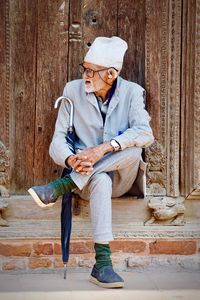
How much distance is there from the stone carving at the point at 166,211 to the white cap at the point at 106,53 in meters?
0.93

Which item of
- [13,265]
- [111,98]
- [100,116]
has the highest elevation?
[111,98]

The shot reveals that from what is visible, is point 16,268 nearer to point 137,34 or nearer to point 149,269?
point 149,269

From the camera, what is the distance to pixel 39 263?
17.9ft

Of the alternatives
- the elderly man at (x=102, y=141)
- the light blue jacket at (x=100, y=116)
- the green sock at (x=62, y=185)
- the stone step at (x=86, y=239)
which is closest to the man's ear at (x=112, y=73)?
the elderly man at (x=102, y=141)

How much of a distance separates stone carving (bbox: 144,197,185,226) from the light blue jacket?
0.51 metres

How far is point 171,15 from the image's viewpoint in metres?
5.59

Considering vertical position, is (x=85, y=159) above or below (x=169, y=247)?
above

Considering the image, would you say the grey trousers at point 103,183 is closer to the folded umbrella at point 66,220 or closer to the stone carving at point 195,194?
the folded umbrella at point 66,220

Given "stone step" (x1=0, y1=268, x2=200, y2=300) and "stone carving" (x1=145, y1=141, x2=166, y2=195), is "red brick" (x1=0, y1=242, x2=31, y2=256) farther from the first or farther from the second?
"stone carving" (x1=145, y1=141, x2=166, y2=195)

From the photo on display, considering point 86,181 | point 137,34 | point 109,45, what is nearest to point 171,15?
point 137,34

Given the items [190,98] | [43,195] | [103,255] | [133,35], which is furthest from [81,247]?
[133,35]

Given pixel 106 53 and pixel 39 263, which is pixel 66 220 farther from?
pixel 106 53

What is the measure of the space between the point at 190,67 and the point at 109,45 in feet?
2.13

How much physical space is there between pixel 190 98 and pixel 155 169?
52 cm
